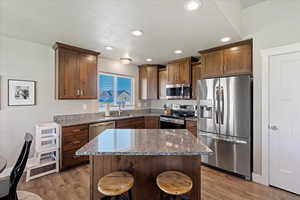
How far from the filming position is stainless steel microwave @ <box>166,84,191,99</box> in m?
4.16

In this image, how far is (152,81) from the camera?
5.07 m

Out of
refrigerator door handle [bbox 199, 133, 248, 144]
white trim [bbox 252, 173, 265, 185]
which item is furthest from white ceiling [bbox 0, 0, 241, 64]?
white trim [bbox 252, 173, 265, 185]

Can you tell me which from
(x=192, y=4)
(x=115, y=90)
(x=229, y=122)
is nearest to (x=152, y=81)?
(x=115, y=90)

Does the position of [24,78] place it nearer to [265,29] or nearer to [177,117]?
[177,117]

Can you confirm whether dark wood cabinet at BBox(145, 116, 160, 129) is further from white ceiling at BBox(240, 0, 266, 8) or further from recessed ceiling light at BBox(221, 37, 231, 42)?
white ceiling at BBox(240, 0, 266, 8)

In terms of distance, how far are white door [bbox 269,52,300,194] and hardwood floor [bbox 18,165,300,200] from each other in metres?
0.25

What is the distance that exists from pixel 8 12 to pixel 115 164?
246 cm

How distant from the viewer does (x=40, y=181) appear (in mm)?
2623

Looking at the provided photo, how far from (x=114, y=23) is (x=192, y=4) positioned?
3.69 ft

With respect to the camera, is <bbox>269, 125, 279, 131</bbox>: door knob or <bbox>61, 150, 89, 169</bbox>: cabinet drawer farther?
<bbox>61, 150, 89, 169</bbox>: cabinet drawer

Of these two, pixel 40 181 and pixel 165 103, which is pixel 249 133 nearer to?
pixel 165 103

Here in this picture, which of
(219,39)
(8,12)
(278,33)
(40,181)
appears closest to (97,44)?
(8,12)

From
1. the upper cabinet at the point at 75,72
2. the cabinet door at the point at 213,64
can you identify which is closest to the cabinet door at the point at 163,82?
the cabinet door at the point at 213,64

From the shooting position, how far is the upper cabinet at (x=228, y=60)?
9.39 feet
